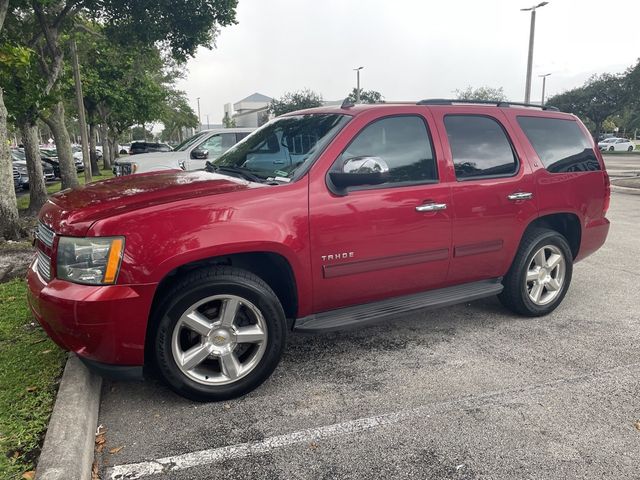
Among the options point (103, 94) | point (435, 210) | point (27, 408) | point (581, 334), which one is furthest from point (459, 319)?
point (103, 94)

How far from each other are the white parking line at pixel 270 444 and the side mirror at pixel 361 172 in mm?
1465

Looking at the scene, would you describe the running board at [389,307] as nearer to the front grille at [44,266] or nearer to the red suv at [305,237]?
the red suv at [305,237]

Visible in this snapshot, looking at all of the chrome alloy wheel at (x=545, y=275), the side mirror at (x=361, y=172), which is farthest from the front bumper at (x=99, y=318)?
the chrome alloy wheel at (x=545, y=275)

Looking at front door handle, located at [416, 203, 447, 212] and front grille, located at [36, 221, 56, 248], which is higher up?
front door handle, located at [416, 203, 447, 212]

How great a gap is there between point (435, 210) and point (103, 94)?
23919mm

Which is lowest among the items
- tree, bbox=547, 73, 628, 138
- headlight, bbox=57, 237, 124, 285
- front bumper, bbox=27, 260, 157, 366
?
front bumper, bbox=27, 260, 157, 366

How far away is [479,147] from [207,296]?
2.47 m

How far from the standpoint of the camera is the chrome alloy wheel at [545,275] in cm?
452

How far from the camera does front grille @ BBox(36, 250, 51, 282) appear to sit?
9.89 feet

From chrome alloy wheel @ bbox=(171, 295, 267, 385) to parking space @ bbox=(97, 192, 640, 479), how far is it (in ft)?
0.70

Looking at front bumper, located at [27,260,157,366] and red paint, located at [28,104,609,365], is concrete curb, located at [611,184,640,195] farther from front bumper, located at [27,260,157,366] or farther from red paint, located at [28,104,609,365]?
front bumper, located at [27,260,157,366]

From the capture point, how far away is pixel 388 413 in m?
3.07

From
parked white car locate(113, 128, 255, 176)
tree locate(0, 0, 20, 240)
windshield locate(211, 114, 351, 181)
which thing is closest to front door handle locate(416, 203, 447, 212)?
windshield locate(211, 114, 351, 181)

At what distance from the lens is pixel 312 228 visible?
129 inches
